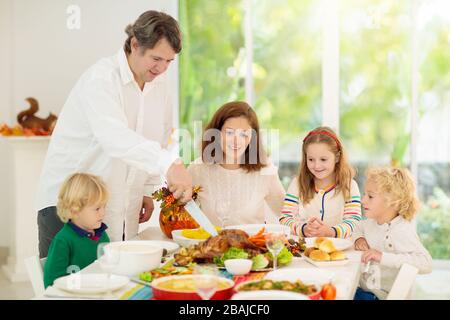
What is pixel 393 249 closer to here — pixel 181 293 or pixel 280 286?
pixel 280 286

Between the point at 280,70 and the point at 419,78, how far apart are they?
0.76 m

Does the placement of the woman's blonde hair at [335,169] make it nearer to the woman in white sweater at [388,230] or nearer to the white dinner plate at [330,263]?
the woman in white sweater at [388,230]

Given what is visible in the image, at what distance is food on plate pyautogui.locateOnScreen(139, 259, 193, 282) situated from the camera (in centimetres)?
129

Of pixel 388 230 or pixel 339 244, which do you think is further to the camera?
pixel 388 230

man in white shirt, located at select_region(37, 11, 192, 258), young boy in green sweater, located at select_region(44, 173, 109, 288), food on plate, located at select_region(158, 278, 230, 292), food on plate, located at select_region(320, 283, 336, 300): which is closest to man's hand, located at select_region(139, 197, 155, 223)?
man in white shirt, located at select_region(37, 11, 192, 258)

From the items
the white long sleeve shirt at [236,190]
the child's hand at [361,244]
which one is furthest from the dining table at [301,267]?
the white long sleeve shirt at [236,190]

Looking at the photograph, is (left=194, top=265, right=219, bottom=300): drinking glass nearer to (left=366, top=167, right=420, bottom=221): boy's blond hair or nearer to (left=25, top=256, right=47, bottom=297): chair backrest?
(left=25, top=256, right=47, bottom=297): chair backrest

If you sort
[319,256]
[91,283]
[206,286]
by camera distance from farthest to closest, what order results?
1. [319,256]
2. [91,283]
3. [206,286]

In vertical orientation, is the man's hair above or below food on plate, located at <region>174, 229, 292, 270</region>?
above

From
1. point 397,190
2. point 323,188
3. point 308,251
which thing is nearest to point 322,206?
point 323,188

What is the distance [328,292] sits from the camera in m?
1.17

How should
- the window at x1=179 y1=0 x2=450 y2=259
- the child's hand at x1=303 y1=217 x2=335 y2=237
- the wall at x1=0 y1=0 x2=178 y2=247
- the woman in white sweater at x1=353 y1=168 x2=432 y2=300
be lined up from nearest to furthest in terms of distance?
the woman in white sweater at x1=353 y1=168 x2=432 y2=300
the child's hand at x1=303 y1=217 x2=335 y2=237
the wall at x1=0 y1=0 x2=178 y2=247
the window at x1=179 y1=0 x2=450 y2=259

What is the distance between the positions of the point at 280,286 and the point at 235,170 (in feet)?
3.10

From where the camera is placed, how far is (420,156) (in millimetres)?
3514
